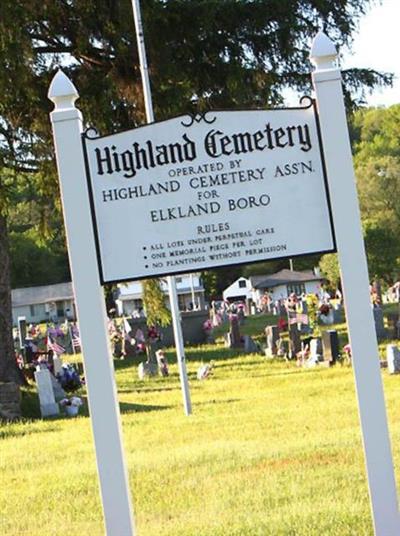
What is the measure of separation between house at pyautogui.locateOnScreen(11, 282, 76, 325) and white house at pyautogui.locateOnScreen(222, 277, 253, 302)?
1388 cm

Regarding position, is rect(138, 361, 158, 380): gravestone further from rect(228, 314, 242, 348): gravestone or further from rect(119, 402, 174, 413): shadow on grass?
rect(119, 402, 174, 413): shadow on grass

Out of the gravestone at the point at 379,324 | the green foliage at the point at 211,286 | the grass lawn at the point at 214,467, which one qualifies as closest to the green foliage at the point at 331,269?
the green foliage at the point at 211,286

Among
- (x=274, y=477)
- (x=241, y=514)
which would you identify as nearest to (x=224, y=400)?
(x=274, y=477)

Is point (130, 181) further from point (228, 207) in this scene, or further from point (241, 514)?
point (241, 514)

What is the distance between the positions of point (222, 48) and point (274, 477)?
1290cm

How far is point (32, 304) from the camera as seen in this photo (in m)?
88.2

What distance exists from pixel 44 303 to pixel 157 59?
69072mm

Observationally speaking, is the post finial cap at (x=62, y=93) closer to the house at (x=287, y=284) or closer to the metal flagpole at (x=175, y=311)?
the metal flagpole at (x=175, y=311)

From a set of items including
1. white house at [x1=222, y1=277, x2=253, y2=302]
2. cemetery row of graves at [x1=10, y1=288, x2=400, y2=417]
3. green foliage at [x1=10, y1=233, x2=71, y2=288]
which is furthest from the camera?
green foliage at [x1=10, y1=233, x2=71, y2=288]

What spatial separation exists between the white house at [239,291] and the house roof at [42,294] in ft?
51.7

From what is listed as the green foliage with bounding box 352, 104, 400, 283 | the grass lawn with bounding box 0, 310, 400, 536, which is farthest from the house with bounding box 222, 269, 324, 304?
the grass lawn with bounding box 0, 310, 400, 536

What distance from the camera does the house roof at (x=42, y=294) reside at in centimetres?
8494

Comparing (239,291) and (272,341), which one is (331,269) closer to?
(239,291)

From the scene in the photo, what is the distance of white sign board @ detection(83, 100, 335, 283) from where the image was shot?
5.75 m
